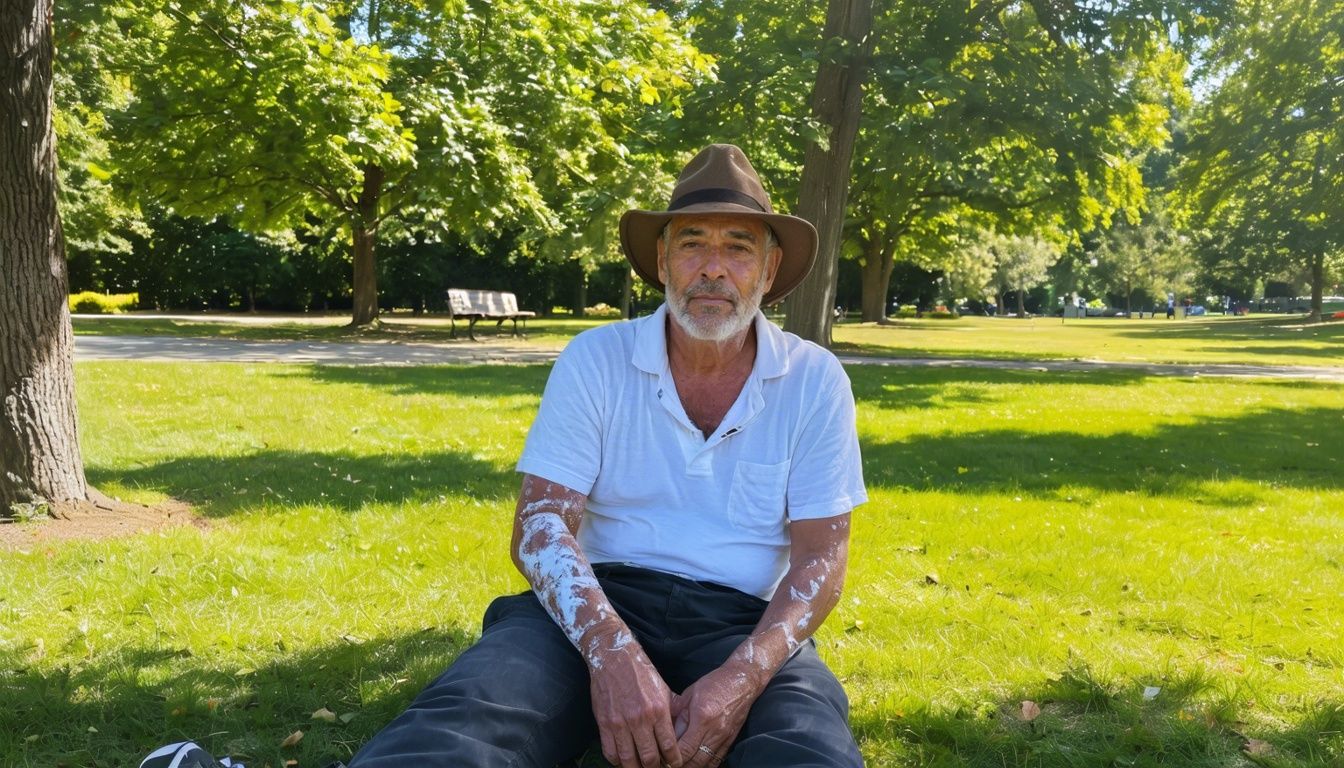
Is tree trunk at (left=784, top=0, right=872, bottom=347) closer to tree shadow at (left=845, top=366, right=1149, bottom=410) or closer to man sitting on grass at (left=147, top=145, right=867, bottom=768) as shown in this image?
tree shadow at (left=845, top=366, right=1149, bottom=410)

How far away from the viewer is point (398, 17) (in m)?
16.2

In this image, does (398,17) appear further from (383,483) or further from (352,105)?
(383,483)

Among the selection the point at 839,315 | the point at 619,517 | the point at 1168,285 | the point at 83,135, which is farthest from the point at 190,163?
the point at 1168,285

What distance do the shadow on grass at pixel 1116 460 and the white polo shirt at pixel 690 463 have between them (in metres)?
4.56

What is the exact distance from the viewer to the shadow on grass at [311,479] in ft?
20.9

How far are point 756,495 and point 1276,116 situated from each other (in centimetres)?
2333

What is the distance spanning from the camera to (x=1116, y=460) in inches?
339

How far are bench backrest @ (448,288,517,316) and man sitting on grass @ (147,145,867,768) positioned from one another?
2010cm

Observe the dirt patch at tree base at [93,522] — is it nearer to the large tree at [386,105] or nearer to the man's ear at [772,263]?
the large tree at [386,105]

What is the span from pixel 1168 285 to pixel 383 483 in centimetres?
7513

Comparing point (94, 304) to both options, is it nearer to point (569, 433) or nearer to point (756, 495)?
point (569, 433)

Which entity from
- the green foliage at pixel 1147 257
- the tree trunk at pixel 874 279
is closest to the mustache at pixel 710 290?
the tree trunk at pixel 874 279

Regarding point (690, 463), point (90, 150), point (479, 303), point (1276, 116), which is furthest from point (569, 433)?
point (90, 150)

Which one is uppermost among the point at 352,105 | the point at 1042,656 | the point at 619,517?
the point at 352,105
